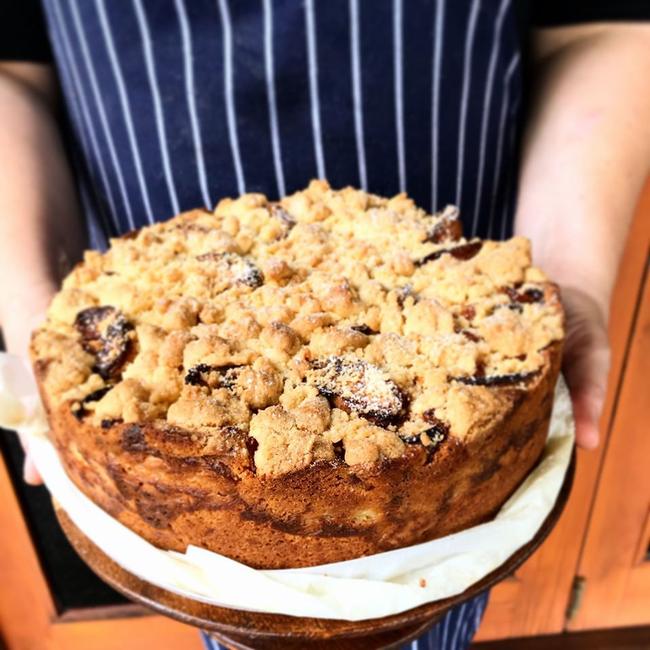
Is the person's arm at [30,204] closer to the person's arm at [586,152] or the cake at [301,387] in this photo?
the cake at [301,387]

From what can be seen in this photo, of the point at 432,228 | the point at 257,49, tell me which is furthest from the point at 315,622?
the point at 257,49

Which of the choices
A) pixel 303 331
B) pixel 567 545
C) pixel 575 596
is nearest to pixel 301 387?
pixel 303 331

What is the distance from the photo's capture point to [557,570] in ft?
5.94

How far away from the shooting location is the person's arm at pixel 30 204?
1.10 metres

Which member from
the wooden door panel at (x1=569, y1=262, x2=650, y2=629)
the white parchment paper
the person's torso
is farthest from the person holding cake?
the wooden door panel at (x1=569, y1=262, x2=650, y2=629)

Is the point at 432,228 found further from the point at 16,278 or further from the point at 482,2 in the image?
the point at 16,278

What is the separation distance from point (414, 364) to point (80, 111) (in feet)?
2.64

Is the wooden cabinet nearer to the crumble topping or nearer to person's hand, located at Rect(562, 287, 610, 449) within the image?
person's hand, located at Rect(562, 287, 610, 449)

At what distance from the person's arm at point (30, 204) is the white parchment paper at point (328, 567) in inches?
11.8

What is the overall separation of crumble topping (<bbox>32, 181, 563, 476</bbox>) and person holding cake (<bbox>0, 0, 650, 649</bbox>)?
0.04 m

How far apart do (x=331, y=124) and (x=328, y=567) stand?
2.35ft

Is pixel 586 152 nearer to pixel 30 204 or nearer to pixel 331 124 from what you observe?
pixel 331 124

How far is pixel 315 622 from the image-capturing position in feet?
2.36

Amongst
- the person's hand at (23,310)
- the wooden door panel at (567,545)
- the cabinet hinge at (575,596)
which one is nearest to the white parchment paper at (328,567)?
the person's hand at (23,310)
